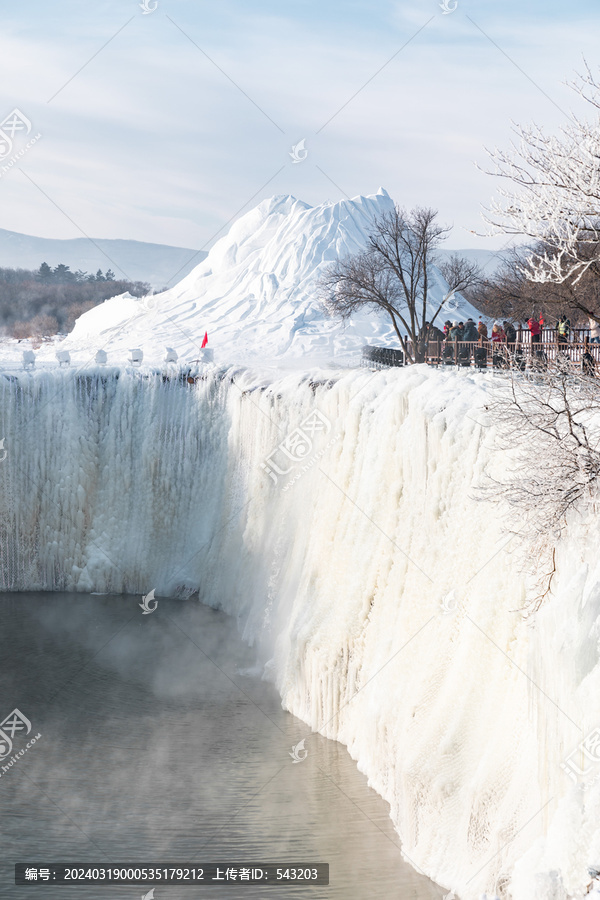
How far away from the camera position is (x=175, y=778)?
12.1 metres

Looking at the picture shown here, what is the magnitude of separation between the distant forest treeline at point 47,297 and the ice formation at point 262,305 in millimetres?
4168

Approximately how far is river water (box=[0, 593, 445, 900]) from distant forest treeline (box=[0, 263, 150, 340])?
1859 inches

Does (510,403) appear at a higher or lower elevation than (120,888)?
higher

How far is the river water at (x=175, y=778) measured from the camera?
33.0ft

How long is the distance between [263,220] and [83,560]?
167 ft

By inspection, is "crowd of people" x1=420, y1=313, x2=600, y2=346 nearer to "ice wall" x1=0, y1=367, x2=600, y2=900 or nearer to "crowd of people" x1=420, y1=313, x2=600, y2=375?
"crowd of people" x1=420, y1=313, x2=600, y2=375

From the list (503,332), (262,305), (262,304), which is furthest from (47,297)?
(503,332)

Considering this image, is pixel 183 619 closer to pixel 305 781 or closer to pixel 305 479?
pixel 305 479

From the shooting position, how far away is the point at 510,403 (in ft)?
27.7

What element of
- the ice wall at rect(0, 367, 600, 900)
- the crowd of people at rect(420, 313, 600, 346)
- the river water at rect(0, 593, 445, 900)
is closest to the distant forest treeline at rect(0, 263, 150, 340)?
the ice wall at rect(0, 367, 600, 900)

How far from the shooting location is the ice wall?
7.74 meters

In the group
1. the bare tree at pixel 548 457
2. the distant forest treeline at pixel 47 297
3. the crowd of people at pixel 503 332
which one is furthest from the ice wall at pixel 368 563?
the distant forest treeline at pixel 47 297

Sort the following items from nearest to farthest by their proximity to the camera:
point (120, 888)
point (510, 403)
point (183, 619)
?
point (510, 403) → point (120, 888) → point (183, 619)

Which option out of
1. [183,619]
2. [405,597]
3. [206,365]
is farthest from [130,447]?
[405,597]
